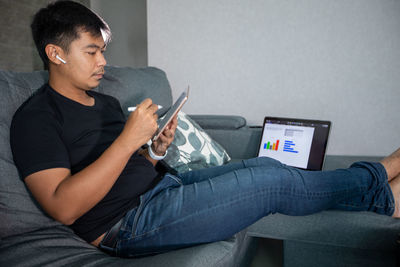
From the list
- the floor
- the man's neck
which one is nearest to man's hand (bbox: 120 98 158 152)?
the man's neck

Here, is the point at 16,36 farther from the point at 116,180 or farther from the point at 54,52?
the point at 116,180

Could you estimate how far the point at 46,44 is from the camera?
90 cm

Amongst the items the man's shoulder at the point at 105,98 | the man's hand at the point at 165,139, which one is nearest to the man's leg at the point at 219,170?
the man's hand at the point at 165,139

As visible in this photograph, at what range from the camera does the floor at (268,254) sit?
139cm

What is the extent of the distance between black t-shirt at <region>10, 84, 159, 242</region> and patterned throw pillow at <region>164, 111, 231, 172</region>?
1.09 feet

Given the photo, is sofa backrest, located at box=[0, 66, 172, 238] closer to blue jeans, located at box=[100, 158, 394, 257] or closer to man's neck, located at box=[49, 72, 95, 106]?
man's neck, located at box=[49, 72, 95, 106]

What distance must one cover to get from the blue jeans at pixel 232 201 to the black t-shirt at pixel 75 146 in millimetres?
65

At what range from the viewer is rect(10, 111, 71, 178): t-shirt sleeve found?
71 centimetres

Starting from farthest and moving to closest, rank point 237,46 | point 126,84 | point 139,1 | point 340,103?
point 139,1
point 237,46
point 340,103
point 126,84

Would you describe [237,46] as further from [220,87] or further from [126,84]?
[126,84]

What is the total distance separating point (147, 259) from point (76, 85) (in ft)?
1.97

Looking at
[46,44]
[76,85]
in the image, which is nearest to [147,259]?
[76,85]

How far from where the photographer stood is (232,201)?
0.80 m

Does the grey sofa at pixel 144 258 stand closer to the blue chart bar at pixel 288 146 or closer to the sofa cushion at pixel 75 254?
the sofa cushion at pixel 75 254
